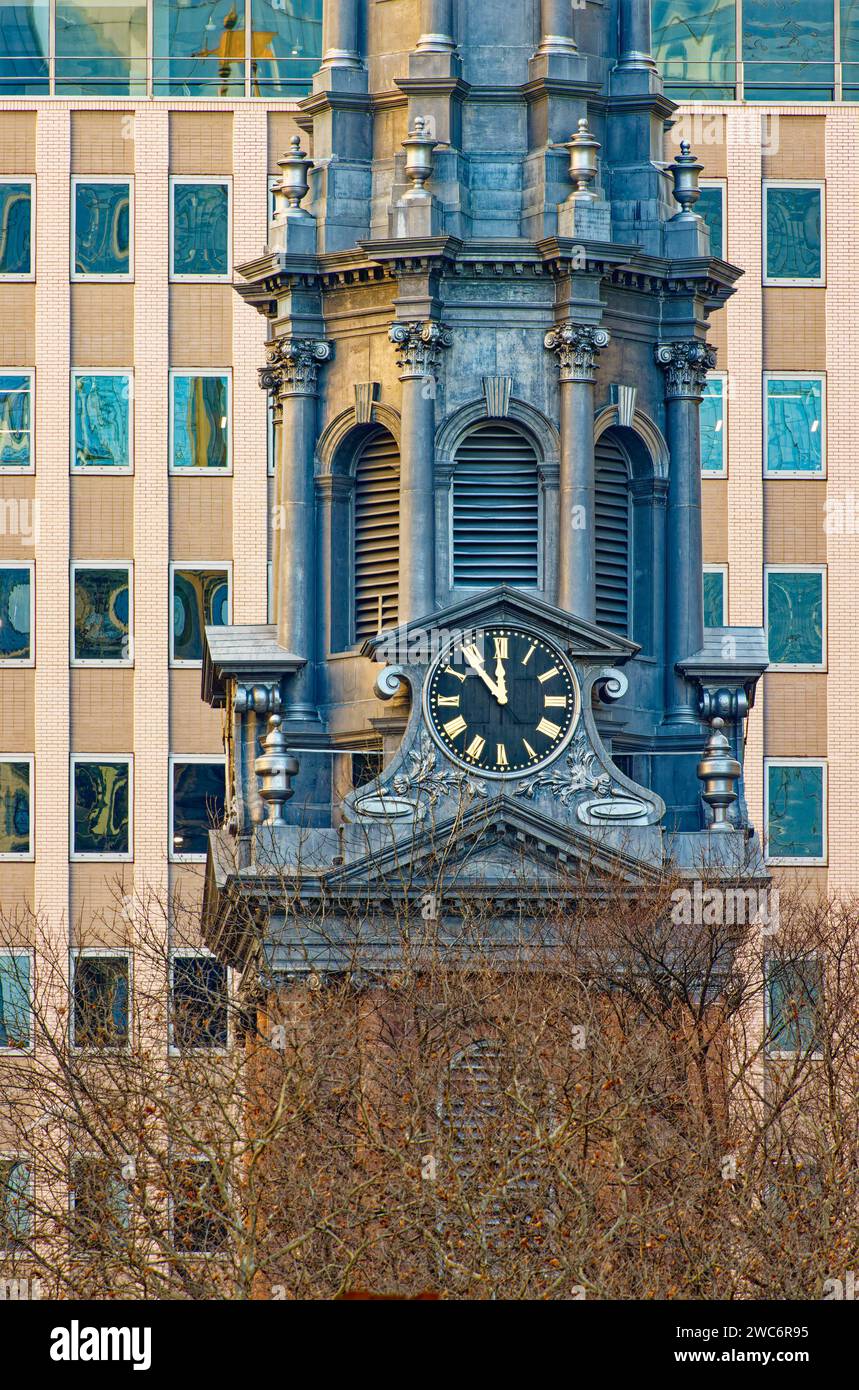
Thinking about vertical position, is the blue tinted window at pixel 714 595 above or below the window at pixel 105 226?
below

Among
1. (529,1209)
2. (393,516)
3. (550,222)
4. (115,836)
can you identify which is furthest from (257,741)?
(115,836)

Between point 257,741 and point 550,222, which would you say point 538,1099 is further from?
point 550,222

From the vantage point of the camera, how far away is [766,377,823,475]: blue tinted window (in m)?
110

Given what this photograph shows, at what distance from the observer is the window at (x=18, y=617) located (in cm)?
10825

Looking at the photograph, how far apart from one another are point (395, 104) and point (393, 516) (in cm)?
779

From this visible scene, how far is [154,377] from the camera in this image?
108062mm

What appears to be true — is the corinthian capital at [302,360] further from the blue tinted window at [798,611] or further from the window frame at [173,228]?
the blue tinted window at [798,611]

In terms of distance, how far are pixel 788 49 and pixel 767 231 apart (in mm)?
5073

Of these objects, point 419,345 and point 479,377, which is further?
point 479,377

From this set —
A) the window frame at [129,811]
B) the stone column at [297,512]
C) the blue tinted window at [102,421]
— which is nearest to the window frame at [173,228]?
the blue tinted window at [102,421]

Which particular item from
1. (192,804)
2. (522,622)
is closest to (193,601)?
(192,804)

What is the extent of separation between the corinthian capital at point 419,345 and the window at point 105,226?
34.9 m

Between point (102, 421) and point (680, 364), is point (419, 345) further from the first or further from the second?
point (102, 421)

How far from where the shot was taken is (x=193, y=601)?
354ft
